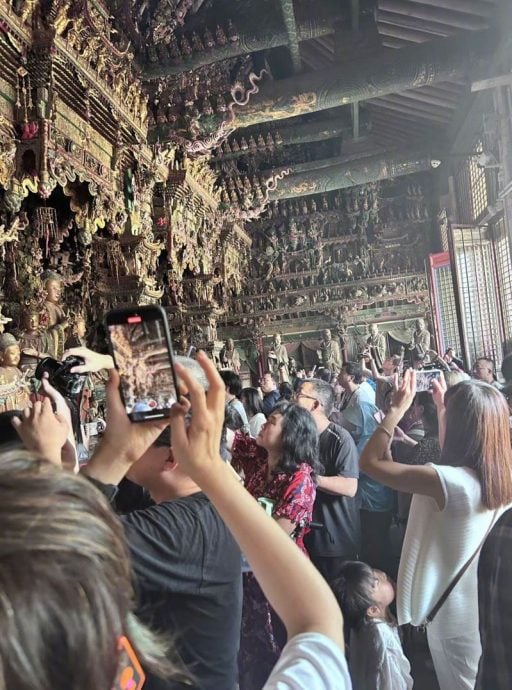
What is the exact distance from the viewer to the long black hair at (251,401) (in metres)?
5.12

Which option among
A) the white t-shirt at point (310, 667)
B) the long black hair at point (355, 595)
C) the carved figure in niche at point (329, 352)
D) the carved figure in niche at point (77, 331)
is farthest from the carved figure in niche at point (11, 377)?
the carved figure in niche at point (329, 352)

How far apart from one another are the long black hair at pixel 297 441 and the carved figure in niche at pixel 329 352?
1009 centimetres

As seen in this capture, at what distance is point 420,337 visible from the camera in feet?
41.0

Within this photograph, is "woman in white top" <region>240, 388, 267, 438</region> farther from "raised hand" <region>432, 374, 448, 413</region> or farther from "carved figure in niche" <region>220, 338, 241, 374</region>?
"carved figure in niche" <region>220, 338, 241, 374</region>

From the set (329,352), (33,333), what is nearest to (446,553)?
(33,333)

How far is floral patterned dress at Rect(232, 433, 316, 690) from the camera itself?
230 centimetres

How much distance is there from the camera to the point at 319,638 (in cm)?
80

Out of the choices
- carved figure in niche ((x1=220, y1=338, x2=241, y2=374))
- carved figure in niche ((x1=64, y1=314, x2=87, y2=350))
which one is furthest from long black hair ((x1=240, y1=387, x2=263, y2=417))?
carved figure in niche ((x1=220, y1=338, x2=241, y2=374))

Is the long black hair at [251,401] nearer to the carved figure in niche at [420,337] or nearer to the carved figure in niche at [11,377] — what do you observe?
the carved figure in niche at [11,377]

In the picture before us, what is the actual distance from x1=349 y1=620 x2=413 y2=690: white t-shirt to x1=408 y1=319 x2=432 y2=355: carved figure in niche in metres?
10.2

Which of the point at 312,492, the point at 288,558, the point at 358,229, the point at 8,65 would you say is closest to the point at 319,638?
the point at 288,558

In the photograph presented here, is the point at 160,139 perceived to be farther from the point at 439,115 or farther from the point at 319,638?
the point at 319,638

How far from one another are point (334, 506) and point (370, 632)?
71cm

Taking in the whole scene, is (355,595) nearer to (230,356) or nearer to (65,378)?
(65,378)
